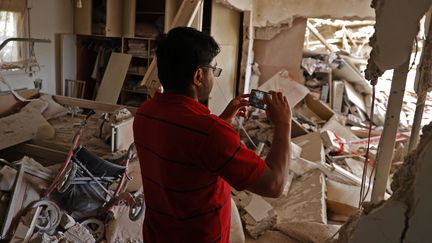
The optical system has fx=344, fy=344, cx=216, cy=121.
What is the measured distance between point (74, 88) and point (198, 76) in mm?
4653

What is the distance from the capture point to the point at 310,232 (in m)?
2.00

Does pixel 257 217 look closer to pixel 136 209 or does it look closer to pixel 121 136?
pixel 136 209

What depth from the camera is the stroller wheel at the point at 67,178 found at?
221 cm

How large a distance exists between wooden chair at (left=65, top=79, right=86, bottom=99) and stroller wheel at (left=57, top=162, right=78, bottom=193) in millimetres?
3157

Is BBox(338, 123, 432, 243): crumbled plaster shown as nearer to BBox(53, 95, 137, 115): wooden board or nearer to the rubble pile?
the rubble pile

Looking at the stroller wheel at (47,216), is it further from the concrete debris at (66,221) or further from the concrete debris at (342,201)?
the concrete debris at (342,201)

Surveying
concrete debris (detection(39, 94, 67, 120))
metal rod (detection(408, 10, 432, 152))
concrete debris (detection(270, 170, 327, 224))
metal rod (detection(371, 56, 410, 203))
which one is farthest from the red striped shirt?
concrete debris (detection(39, 94, 67, 120))

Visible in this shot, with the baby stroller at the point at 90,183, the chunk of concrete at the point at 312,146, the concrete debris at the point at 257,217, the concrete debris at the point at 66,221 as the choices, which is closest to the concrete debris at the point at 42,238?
the concrete debris at the point at 66,221

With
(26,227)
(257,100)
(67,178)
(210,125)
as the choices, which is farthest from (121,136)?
(210,125)

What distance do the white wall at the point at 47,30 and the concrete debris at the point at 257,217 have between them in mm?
3285

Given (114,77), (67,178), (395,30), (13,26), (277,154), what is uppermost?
(13,26)

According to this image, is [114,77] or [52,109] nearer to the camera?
[52,109]

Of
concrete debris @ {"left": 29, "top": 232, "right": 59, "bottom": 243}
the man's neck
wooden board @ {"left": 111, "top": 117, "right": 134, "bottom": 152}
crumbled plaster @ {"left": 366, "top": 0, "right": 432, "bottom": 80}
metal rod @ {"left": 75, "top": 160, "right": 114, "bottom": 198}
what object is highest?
crumbled plaster @ {"left": 366, "top": 0, "right": 432, "bottom": 80}

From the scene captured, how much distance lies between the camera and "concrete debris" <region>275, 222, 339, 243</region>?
1.95m
